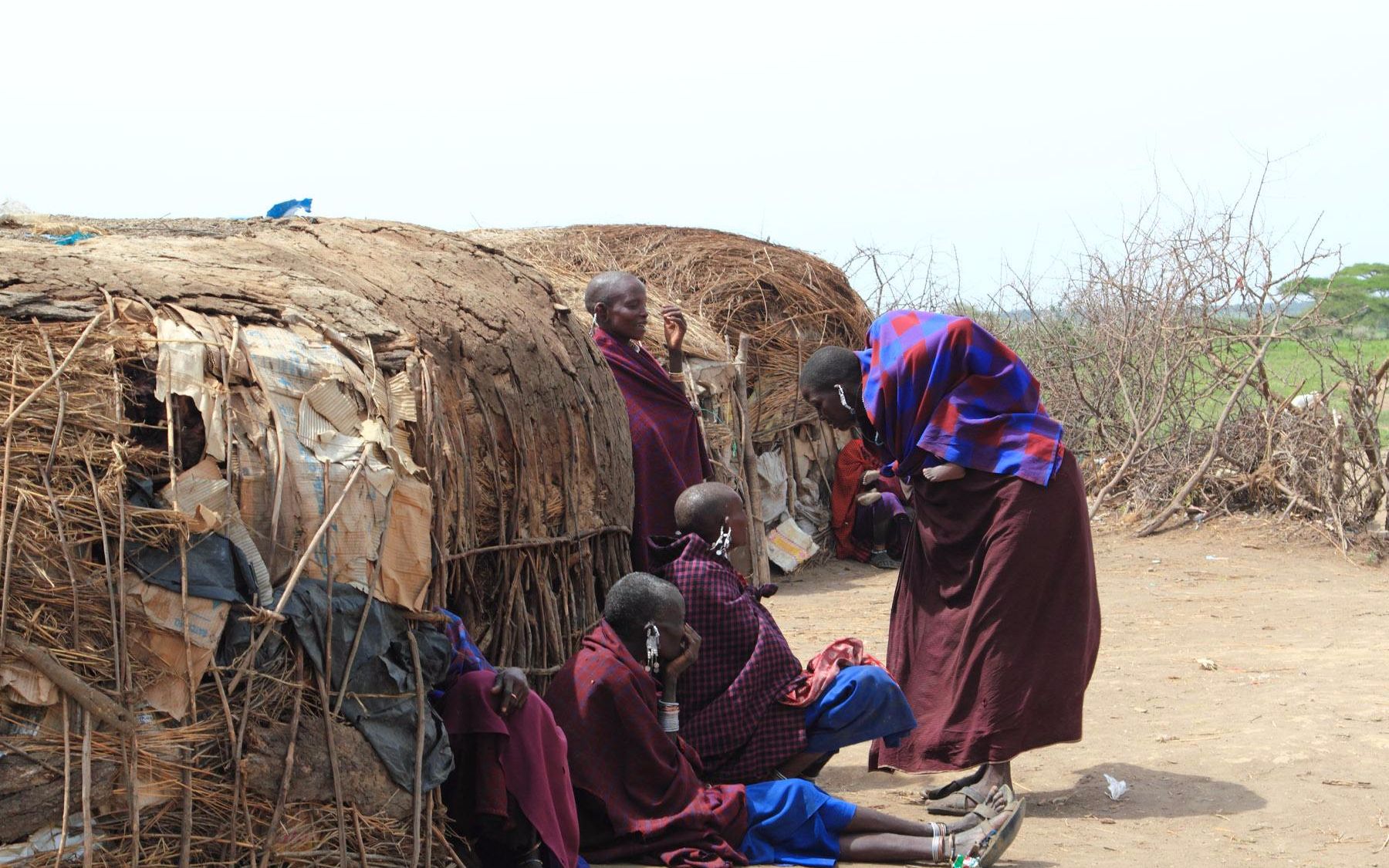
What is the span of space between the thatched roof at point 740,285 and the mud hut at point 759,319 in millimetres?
10

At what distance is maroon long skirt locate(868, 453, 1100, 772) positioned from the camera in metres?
4.76

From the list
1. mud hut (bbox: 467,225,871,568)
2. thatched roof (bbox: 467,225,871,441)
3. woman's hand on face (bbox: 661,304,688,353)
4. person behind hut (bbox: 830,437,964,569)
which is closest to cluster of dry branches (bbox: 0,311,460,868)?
woman's hand on face (bbox: 661,304,688,353)

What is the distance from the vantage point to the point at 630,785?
4121mm

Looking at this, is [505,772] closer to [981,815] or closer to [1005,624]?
[981,815]

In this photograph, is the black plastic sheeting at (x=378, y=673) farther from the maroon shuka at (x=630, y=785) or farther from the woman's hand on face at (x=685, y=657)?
the woman's hand on face at (x=685, y=657)

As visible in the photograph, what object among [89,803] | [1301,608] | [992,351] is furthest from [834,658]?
[1301,608]

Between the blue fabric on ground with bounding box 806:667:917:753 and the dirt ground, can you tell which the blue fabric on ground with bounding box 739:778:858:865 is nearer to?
the blue fabric on ground with bounding box 806:667:917:753

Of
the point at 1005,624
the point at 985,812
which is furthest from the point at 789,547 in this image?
the point at 985,812

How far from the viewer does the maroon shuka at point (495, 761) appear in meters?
3.65

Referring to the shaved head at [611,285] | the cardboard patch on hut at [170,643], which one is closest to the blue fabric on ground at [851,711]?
the shaved head at [611,285]

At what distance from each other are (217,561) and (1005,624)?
Result: 107 inches

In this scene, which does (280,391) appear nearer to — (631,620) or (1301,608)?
(631,620)

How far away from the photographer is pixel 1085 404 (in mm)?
13016

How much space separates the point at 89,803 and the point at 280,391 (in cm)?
105
